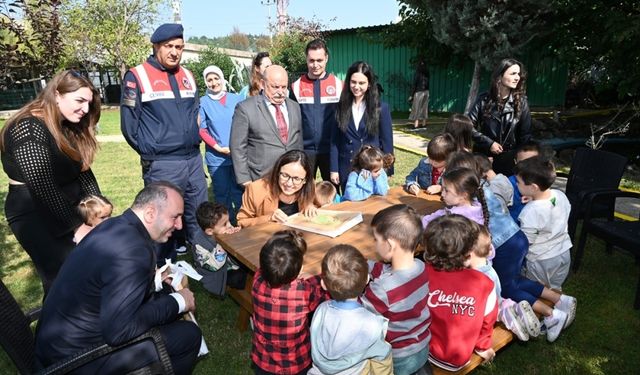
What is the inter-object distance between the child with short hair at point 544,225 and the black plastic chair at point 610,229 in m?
0.70

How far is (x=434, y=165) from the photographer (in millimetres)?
4414

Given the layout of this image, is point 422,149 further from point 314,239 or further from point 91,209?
point 91,209

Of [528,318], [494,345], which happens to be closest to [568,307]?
[528,318]

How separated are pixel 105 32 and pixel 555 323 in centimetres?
2637

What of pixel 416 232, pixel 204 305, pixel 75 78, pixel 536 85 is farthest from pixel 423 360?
pixel 536 85

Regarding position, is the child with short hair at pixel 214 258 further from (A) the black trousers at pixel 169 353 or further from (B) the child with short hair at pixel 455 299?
(B) the child with short hair at pixel 455 299

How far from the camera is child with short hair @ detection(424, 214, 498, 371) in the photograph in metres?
2.52

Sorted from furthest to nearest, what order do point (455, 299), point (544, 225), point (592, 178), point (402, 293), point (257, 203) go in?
1. point (592, 178)
2. point (257, 203)
3. point (544, 225)
4. point (455, 299)
5. point (402, 293)

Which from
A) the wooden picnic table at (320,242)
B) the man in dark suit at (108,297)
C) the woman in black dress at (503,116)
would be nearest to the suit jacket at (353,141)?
the wooden picnic table at (320,242)

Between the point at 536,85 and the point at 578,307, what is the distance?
12829mm

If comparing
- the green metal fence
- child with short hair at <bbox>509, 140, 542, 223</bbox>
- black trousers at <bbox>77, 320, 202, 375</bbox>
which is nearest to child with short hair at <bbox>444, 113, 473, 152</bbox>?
child with short hair at <bbox>509, 140, 542, 223</bbox>

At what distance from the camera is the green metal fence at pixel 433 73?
47.3ft

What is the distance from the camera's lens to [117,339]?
2.08 m

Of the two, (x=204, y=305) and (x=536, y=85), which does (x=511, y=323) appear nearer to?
(x=204, y=305)
